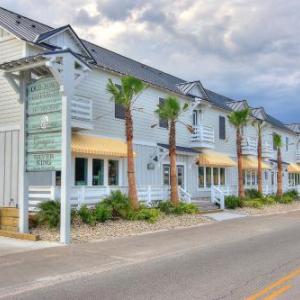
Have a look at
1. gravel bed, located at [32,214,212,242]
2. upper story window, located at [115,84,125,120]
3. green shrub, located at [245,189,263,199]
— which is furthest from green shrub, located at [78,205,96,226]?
green shrub, located at [245,189,263,199]

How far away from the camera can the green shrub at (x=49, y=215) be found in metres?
15.0

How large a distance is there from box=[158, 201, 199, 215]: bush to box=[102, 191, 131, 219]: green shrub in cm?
263

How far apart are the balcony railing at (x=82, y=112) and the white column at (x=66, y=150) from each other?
5233 millimetres

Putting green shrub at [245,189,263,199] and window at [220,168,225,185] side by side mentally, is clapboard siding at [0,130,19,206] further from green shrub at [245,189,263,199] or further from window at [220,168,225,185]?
window at [220,168,225,185]

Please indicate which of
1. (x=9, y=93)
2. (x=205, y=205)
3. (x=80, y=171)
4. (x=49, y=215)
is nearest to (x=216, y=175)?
(x=205, y=205)

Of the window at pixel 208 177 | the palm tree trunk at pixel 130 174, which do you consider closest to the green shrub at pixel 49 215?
the palm tree trunk at pixel 130 174

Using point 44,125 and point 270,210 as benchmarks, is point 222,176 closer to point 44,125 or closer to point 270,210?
point 270,210

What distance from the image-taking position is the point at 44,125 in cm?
1392

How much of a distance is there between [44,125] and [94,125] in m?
7.07

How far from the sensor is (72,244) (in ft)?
42.3

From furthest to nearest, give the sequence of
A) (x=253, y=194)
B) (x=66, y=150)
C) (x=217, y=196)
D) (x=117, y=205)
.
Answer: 1. (x=253, y=194)
2. (x=217, y=196)
3. (x=117, y=205)
4. (x=66, y=150)

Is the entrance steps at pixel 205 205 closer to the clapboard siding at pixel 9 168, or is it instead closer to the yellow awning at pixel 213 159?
the yellow awning at pixel 213 159

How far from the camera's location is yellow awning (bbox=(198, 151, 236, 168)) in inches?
1116

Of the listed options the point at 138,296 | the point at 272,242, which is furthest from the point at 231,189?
the point at 138,296
